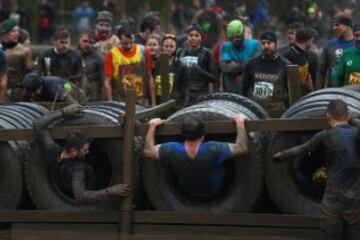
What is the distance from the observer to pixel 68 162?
9695 millimetres

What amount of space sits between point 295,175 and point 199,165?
939mm

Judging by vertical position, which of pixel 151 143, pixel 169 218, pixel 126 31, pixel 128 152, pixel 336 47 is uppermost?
pixel 126 31

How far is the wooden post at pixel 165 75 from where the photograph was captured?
1175 centimetres

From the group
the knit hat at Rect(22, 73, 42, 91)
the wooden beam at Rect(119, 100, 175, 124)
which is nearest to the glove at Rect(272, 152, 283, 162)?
the wooden beam at Rect(119, 100, 175, 124)

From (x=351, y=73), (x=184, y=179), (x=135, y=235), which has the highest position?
(x=351, y=73)

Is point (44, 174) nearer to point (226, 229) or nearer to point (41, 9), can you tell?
point (226, 229)

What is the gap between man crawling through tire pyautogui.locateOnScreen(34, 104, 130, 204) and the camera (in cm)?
962

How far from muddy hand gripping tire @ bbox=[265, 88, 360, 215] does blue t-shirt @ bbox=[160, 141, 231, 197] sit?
479mm

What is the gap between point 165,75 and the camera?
12.1 metres

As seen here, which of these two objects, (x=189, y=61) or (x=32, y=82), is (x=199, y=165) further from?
(x=189, y=61)

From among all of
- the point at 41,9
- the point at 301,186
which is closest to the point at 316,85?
the point at 301,186

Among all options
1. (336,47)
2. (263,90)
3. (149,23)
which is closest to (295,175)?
(263,90)

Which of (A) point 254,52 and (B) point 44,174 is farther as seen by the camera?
(A) point 254,52

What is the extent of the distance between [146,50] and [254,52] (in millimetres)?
1473
